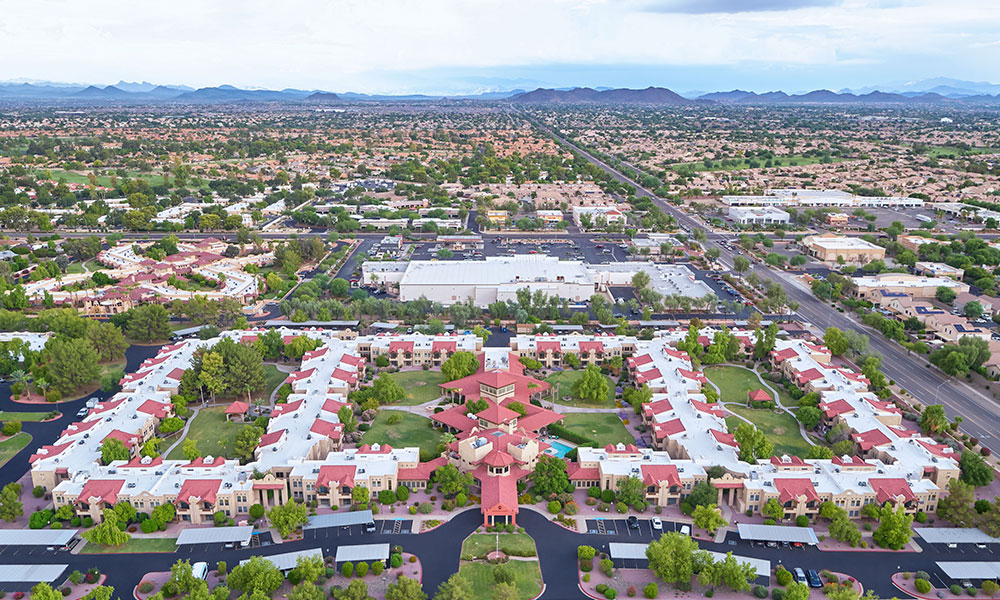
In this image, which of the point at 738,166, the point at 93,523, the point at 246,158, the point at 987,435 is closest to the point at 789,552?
the point at 987,435

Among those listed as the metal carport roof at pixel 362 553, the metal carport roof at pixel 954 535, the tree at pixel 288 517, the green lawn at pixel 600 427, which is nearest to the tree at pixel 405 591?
the metal carport roof at pixel 362 553

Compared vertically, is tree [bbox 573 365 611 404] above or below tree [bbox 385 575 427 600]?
above

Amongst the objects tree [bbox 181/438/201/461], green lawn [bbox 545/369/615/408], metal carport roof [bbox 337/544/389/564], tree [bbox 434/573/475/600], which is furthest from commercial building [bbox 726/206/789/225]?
tree [bbox 434/573/475/600]

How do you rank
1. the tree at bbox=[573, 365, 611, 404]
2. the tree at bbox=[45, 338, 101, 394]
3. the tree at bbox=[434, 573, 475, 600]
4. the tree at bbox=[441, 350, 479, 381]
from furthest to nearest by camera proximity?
the tree at bbox=[441, 350, 479, 381] → the tree at bbox=[45, 338, 101, 394] → the tree at bbox=[573, 365, 611, 404] → the tree at bbox=[434, 573, 475, 600]

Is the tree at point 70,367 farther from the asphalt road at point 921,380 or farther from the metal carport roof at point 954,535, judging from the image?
the asphalt road at point 921,380

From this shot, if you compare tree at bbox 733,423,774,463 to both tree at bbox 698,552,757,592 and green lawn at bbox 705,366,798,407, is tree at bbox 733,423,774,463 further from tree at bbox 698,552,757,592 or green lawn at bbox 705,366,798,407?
tree at bbox 698,552,757,592
